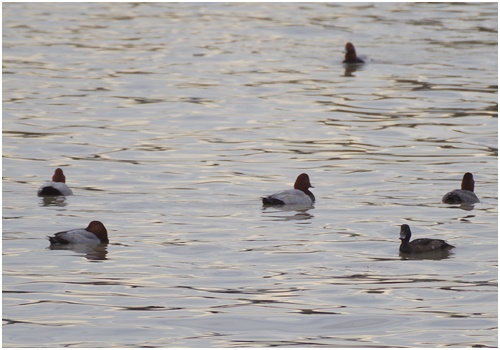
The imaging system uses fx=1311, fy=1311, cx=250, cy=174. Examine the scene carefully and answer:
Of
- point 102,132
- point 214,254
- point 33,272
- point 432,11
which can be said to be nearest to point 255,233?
point 214,254

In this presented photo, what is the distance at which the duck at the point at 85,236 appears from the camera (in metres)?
15.6

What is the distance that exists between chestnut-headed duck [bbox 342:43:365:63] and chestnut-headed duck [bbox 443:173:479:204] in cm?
1306

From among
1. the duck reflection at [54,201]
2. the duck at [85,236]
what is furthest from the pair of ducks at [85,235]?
the duck reflection at [54,201]

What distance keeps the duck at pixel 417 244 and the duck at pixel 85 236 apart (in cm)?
354

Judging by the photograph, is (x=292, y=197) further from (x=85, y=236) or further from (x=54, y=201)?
(x=85, y=236)

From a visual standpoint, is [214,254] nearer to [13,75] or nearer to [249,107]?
[249,107]

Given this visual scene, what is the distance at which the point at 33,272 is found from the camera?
47.1 feet

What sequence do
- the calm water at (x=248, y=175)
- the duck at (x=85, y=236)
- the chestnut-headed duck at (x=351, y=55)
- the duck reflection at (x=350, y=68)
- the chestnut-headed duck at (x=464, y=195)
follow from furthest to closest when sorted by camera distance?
1. the chestnut-headed duck at (x=351, y=55)
2. the duck reflection at (x=350, y=68)
3. the chestnut-headed duck at (x=464, y=195)
4. the duck at (x=85, y=236)
5. the calm water at (x=248, y=175)

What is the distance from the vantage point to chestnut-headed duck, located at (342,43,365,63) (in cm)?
3134

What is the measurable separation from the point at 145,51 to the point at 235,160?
13.1 meters

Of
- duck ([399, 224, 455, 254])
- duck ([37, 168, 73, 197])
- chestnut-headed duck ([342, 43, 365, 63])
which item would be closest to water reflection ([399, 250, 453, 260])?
duck ([399, 224, 455, 254])

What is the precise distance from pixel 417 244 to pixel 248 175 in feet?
19.4

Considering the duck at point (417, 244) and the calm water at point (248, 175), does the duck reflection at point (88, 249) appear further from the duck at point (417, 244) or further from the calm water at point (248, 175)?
the duck at point (417, 244)

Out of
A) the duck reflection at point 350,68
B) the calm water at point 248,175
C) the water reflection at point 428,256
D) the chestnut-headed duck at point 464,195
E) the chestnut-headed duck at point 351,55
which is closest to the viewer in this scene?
the calm water at point 248,175
